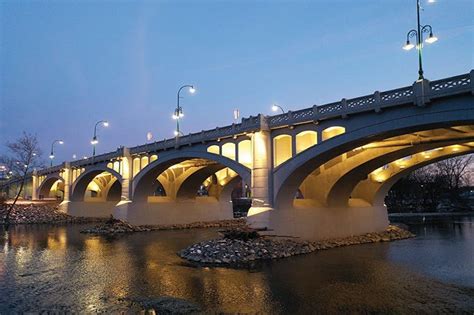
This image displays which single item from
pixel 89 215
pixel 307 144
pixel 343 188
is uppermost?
pixel 307 144

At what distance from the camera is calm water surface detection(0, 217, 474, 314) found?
11938mm

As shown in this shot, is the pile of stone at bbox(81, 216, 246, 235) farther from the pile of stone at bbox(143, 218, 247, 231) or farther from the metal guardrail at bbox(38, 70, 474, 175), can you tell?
the metal guardrail at bbox(38, 70, 474, 175)

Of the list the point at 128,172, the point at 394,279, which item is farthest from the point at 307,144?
the point at 128,172

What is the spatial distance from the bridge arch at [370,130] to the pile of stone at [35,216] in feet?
126

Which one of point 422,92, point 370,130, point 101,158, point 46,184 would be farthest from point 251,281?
point 46,184

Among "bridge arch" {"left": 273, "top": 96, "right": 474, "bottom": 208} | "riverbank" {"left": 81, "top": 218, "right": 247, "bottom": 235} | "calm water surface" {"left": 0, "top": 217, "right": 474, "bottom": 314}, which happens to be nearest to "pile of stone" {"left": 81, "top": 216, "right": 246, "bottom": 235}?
"riverbank" {"left": 81, "top": 218, "right": 247, "bottom": 235}

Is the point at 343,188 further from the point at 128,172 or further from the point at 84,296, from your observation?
the point at 128,172

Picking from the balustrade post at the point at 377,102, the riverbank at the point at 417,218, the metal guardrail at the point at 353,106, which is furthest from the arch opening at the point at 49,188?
the balustrade post at the point at 377,102

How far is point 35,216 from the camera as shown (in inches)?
2051

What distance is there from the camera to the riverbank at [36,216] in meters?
49.7

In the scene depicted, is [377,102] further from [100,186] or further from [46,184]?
[46,184]

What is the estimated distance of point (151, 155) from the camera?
40281mm

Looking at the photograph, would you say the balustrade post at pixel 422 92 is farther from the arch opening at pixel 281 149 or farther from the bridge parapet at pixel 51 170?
the bridge parapet at pixel 51 170

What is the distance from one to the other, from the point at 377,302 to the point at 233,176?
34.1 metres
